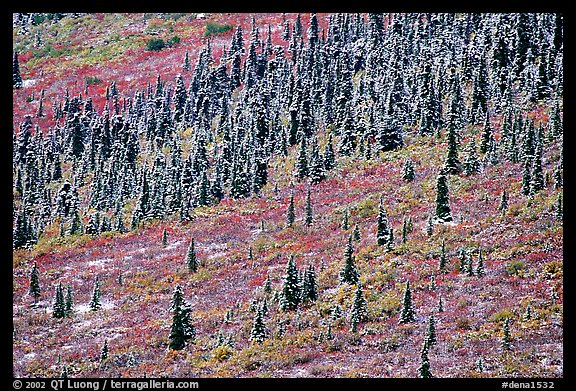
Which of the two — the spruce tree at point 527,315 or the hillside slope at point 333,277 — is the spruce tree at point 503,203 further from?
the spruce tree at point 527,315

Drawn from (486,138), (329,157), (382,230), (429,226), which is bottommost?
(329,157)

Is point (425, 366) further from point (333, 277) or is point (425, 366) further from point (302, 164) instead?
point (302, 164)

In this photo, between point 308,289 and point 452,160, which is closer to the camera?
point 308,289

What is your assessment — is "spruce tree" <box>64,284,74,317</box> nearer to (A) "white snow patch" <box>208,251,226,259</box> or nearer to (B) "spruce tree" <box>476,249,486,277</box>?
(A) "white snow patch" <box>208,251,226,259</box>

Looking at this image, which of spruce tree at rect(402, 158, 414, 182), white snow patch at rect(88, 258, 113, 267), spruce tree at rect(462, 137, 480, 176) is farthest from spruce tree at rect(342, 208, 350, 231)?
white snow patch at rect(88, 258, 113, 267)

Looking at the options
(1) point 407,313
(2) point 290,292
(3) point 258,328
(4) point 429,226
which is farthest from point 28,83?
(1) point 407,313

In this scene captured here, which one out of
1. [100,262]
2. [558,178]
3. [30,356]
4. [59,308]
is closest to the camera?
[30,356]

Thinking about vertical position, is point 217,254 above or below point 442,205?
below

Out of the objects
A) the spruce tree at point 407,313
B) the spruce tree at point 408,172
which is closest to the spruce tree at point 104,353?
the spruce tree at point 407,313
